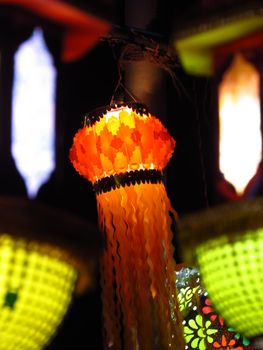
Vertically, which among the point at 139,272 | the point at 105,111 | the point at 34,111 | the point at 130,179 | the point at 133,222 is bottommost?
the point at 139,272

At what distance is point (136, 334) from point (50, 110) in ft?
6.15

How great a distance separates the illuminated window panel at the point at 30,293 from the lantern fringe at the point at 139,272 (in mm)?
1227

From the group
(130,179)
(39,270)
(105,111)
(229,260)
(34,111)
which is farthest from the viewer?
(105,111)

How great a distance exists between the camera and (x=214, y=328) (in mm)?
5801

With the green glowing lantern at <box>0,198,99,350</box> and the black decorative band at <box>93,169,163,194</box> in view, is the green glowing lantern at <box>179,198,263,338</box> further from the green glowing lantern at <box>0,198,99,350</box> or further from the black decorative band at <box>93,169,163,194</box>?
the black decorative band at <box>93,169,163,194</box>

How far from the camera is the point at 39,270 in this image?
274 cm

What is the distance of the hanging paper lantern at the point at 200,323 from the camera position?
574cm

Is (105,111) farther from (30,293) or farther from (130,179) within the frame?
(30,293)

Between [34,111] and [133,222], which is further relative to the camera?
[133,222]

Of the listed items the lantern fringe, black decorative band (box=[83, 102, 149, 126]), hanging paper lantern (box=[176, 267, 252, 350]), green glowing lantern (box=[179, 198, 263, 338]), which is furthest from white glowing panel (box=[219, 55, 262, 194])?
hanging paper lantern (box=[176, 267, 252, 350])

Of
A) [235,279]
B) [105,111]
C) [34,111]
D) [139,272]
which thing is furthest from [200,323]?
[34,111]

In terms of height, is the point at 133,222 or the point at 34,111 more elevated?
the point at 34,111

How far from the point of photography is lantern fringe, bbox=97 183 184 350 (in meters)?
4.00

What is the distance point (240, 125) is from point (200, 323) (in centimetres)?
334
